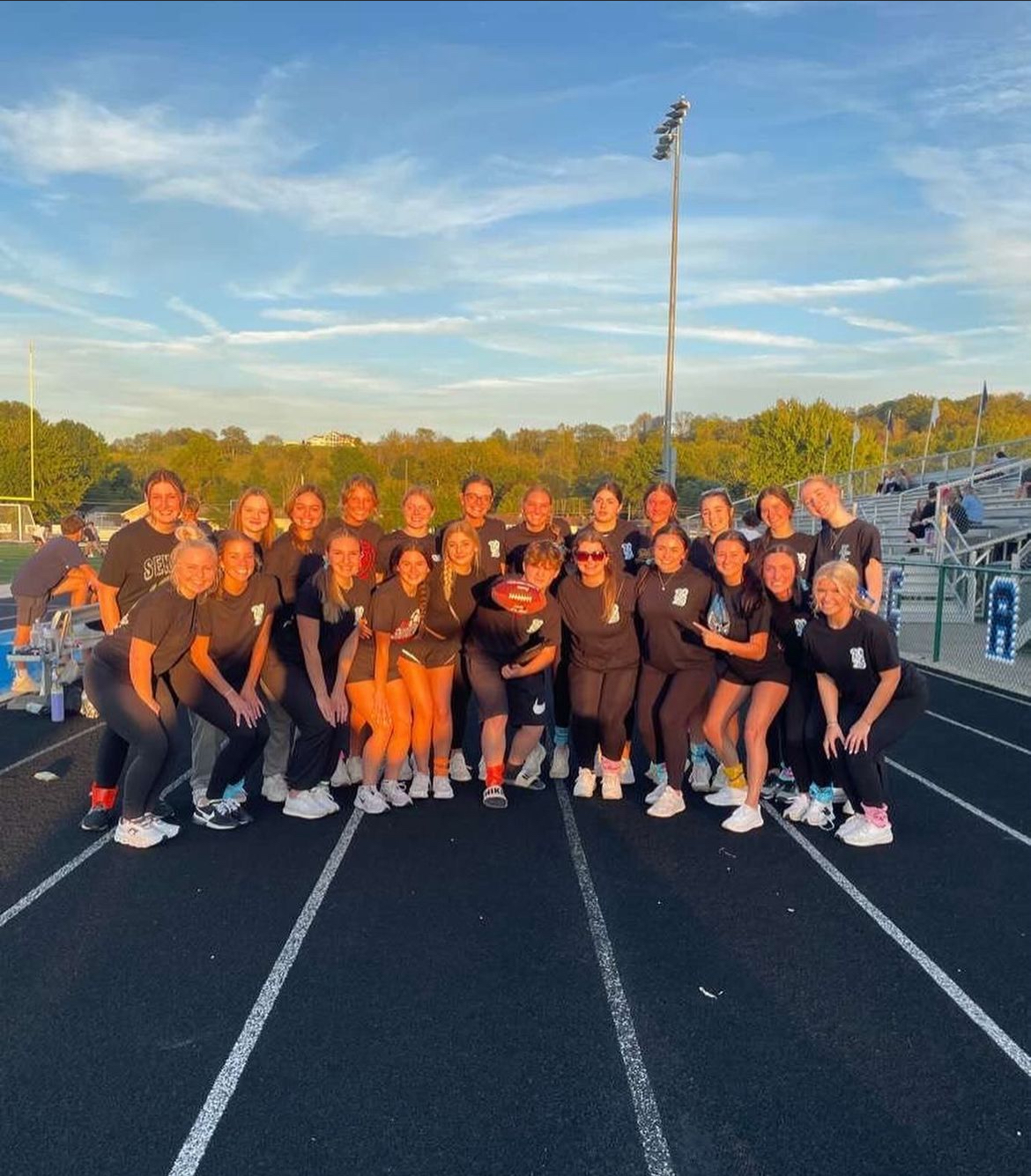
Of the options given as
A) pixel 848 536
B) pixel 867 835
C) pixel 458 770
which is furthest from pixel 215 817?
pixel 848 536

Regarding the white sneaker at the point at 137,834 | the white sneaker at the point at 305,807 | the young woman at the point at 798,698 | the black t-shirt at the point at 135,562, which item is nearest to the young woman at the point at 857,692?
the young woman at the point at 798,698

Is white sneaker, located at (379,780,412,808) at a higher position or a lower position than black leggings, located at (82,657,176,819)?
lower

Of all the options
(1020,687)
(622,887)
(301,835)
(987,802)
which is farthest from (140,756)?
(1020,687)

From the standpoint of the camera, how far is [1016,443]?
97.2ft

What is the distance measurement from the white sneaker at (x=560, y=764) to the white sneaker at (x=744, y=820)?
53.5 inches

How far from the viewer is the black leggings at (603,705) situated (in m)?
5.84

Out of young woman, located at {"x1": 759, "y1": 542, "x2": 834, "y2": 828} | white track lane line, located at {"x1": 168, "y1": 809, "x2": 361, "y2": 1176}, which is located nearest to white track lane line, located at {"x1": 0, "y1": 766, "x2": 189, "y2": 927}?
white track lane line, located at {"x1": 168, "y1": 809, "x2": 361, "y2": 1176}

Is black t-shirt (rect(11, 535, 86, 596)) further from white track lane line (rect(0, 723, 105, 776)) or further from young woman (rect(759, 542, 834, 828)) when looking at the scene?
young woman (rect(759, 542, 834, 828))

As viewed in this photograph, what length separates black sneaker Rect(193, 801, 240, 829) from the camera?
532cm

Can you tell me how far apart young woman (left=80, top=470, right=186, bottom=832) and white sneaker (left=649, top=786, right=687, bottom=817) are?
312 centimetres

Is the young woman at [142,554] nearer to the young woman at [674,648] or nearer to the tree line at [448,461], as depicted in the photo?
the young woman at [674,648]

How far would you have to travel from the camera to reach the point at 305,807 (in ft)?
18.1

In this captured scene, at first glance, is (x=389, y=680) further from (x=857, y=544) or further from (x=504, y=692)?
(x=857, y=544)

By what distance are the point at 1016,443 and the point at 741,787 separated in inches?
1139
